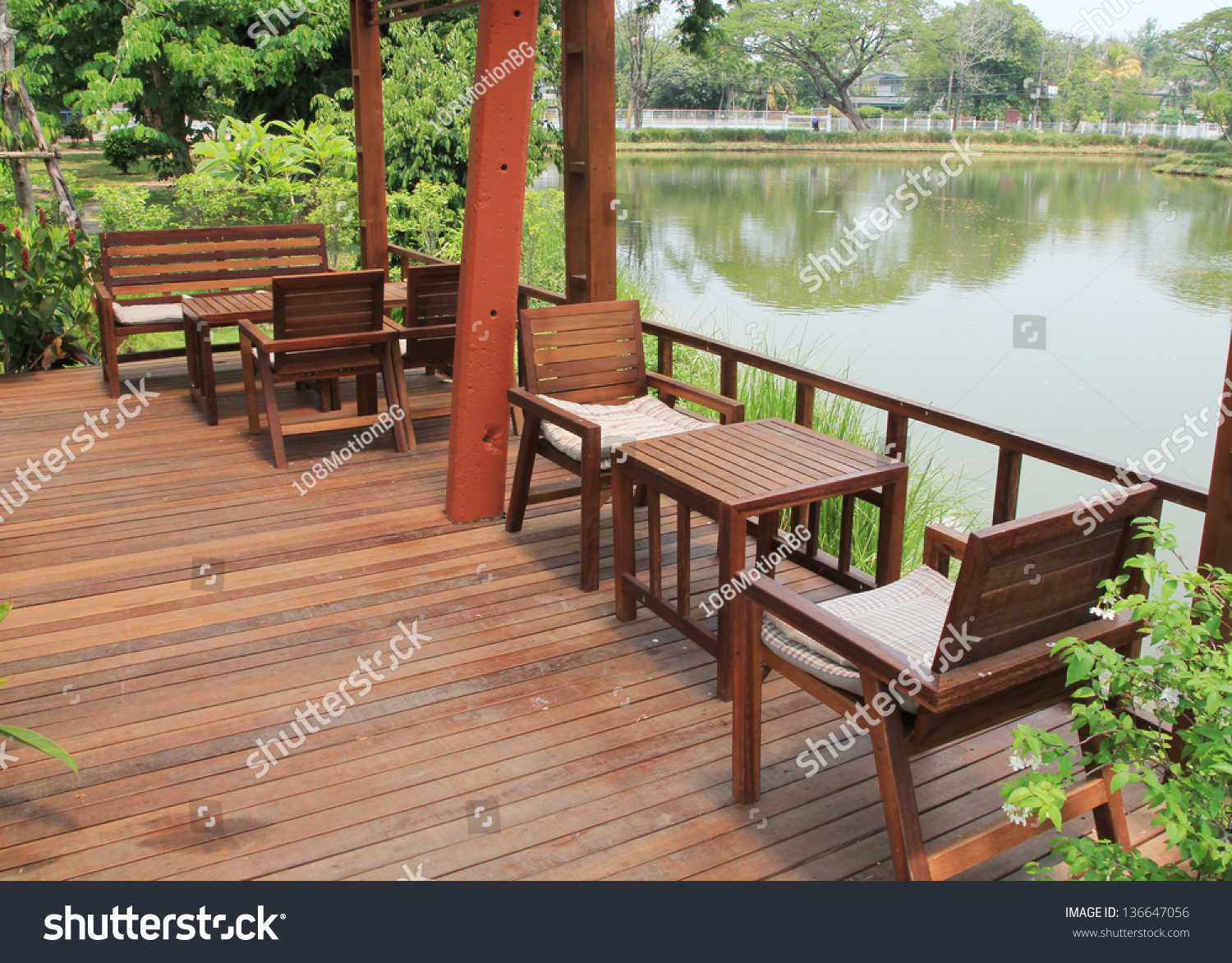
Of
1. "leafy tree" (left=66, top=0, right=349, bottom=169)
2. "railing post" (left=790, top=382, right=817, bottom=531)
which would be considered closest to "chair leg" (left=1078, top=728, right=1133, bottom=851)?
"railing post" (left=790, top=382, right=817, bottom=531)

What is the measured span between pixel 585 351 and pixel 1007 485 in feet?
5.85

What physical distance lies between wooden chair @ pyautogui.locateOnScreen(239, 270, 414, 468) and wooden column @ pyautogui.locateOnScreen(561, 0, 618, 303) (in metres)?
1.06

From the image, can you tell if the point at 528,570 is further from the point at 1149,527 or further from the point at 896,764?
the point at 1149,527

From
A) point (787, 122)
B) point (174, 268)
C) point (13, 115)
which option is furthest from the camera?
point (787, 122)

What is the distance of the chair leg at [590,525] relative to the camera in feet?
11.8

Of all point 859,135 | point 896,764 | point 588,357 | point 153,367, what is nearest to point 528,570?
point 588,357

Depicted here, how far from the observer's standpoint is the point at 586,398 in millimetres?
4109

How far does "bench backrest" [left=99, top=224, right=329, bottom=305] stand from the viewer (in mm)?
6301

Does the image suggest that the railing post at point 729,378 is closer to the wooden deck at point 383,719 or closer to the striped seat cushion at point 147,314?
the wooden deck at point 383,719

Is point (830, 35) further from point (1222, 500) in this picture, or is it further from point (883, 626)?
point (883, 626)

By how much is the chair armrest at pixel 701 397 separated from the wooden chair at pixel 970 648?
1.44 meters

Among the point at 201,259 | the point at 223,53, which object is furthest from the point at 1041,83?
the point at 201,259

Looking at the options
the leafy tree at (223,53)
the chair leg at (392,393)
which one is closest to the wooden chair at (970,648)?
the chair leg at (392,393)

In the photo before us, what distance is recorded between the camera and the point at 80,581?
3.72 meters
